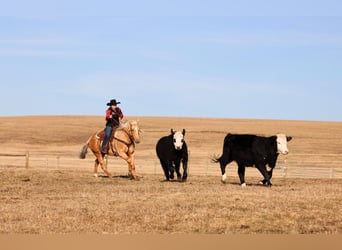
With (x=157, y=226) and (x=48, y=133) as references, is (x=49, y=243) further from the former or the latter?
(x=48, y=133)

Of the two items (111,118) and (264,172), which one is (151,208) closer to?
(264,172)

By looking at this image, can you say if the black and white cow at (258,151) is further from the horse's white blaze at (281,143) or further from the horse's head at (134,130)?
the horse's head at (134,130)

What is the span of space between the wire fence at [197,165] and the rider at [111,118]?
9148 mm

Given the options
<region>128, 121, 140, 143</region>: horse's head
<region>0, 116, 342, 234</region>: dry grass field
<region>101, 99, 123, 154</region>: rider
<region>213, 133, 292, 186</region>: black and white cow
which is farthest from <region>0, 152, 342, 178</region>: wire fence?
<region>0, 116, 342, 234</region>: dry grass field

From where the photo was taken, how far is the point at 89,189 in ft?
60.0

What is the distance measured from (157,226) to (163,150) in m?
10.8

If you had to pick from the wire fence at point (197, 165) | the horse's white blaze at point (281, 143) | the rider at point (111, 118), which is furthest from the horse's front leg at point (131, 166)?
the wire fence at point (197, 165)

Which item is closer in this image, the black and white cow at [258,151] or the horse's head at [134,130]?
the black and white cow at [258,151]

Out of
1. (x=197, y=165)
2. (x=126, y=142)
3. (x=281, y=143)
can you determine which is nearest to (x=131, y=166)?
(x=126, y=142)

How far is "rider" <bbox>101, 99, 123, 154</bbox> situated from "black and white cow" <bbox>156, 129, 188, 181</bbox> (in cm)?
173

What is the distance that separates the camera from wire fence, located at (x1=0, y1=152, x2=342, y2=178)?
34.4 meters

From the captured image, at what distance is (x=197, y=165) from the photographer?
3969 centimetres

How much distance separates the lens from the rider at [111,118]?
22.7 metres

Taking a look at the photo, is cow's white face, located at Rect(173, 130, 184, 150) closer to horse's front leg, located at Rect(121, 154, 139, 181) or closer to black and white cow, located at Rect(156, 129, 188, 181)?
black and white cow, located at Rect(156, 129, 188, 181)
